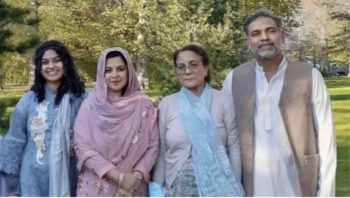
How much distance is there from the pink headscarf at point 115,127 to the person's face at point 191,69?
27cm

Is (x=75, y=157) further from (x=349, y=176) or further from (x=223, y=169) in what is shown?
(x=349, y=176)

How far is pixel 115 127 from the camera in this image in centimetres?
337

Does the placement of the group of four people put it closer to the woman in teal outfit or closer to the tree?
the woman in teal outfit

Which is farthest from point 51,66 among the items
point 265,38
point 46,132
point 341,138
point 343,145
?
point 341,138

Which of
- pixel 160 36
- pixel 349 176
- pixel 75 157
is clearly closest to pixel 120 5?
pixel 160 36

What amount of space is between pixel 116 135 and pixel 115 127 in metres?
0.04

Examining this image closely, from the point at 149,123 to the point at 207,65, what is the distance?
0.46m

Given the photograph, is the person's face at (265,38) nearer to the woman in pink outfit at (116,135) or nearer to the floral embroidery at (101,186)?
the woman in pink outfit at (116,135)

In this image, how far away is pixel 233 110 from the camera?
3.39 metres

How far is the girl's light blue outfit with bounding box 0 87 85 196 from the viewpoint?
355 cm

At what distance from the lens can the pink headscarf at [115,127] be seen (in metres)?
3.37

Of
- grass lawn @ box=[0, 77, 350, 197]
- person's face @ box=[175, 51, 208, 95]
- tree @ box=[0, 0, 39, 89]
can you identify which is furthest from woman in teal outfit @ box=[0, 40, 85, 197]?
tree @ box=[0, 0, 39, 89]

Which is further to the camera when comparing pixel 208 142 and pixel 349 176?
pixel 349 176

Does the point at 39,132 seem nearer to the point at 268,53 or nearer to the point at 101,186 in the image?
the point at 101,186
